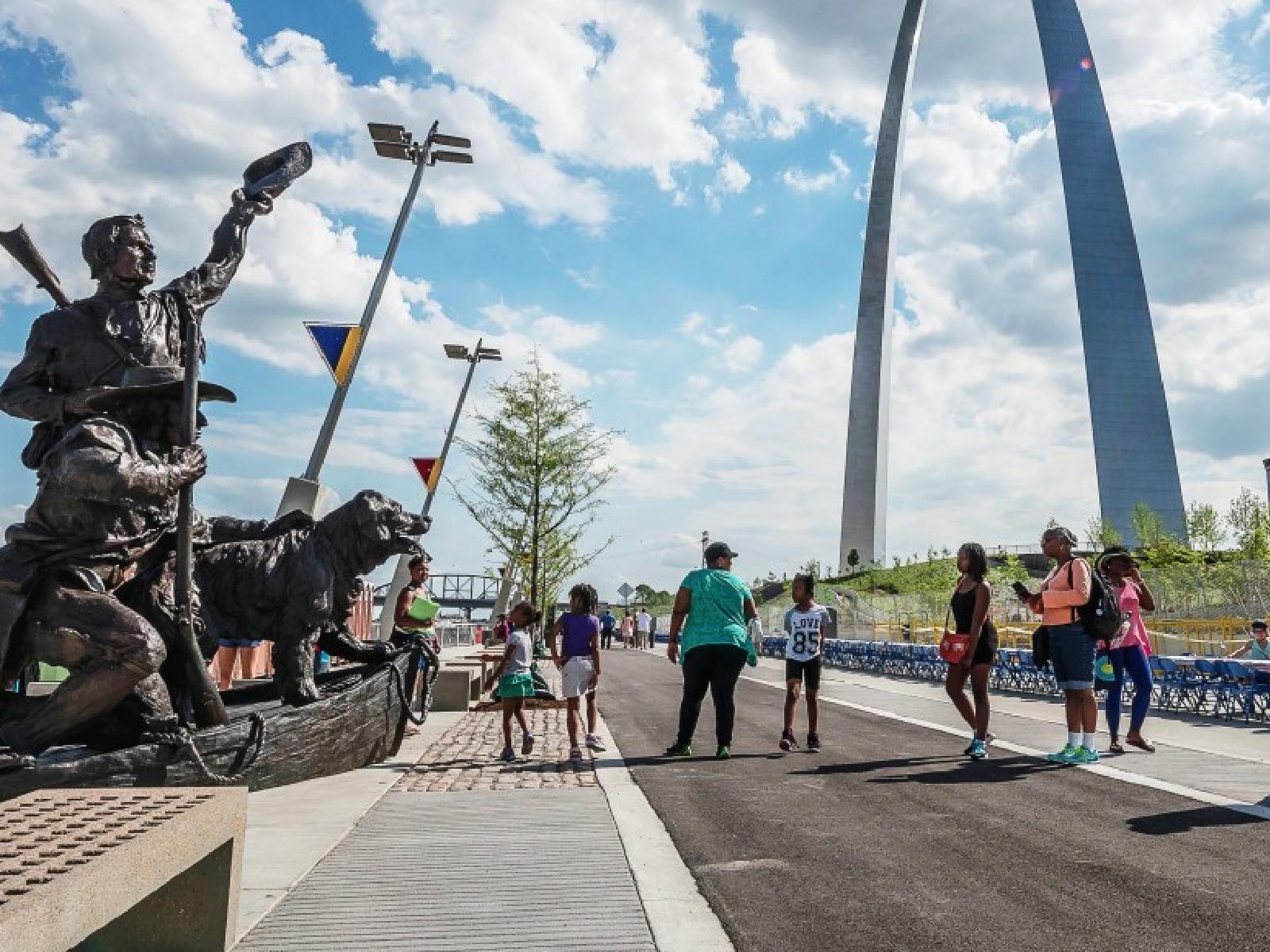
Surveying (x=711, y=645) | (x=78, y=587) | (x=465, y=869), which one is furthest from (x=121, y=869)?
(x=711, y=645)

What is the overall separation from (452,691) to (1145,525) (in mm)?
61684

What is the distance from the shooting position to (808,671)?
957cm

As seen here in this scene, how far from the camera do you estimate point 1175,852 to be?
5.00m

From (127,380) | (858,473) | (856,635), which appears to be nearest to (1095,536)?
(858,473)

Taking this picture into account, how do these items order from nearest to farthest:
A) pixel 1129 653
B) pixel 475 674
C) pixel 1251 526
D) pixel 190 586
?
pixel 190 586 → pixel 1129 653 → pixel 475 674 → pixel 1251 526

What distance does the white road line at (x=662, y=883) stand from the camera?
3.71 meters

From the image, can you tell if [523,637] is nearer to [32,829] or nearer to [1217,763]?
[1217,763]

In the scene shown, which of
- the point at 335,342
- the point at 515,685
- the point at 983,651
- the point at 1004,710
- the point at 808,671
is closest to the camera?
the point at 983,651

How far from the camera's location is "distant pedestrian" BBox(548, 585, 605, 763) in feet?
30.6

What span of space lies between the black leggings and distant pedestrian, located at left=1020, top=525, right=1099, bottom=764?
243 centimetres

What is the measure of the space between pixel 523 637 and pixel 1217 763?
5.73 m

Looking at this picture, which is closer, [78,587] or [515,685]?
[78,587]

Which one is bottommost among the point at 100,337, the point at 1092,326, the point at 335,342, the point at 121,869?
the point at 121,869

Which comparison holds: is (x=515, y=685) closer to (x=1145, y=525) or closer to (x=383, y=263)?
(x=383, y=263)
